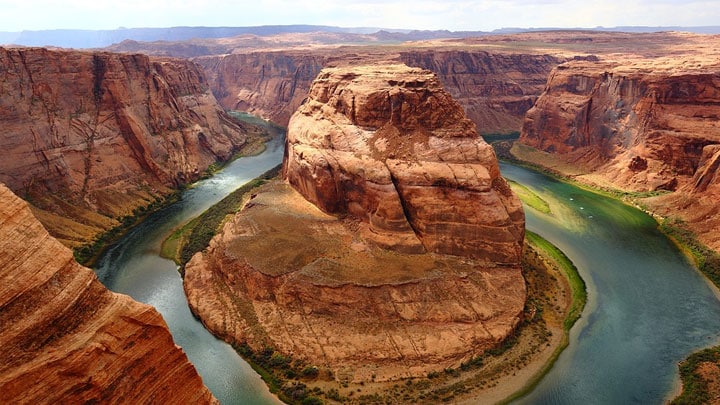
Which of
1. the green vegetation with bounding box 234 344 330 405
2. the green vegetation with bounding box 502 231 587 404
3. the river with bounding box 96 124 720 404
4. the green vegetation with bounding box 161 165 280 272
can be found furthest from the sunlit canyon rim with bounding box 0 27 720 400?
the green vegetation with bounding box 234 344 330 405

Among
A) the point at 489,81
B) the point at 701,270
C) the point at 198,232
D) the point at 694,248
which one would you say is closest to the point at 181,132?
the point at 198,232

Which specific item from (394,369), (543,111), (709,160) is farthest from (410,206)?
(543,111)

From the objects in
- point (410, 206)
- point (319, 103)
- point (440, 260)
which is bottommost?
point (440, 260)

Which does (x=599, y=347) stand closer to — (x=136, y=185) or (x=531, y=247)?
(x=531, y=247)

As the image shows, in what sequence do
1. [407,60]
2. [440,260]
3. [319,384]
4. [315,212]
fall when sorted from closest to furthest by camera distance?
1. [319,384]
2. [440,260]
3. [315,212]
4. [407,60]

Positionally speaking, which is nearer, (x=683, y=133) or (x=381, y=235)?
(x=381, y=235)

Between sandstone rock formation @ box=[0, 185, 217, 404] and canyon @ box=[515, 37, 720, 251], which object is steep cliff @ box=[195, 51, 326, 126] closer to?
canyon @ box=[515, 37, 720, 251]

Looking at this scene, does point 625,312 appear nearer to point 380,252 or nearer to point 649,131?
point 380,252
